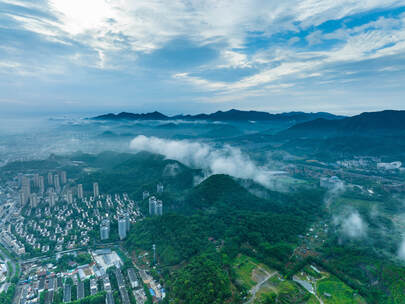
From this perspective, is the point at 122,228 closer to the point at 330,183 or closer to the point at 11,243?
the point at 11,243

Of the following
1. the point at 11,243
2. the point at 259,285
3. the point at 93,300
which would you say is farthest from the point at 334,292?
the point at 11,243

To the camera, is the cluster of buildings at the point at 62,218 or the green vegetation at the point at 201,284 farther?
the cluster of buildings at the point at 62,218

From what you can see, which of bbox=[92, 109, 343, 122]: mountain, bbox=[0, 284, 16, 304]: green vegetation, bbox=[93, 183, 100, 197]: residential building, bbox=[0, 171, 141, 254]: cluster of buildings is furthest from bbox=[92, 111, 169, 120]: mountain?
bbox=[0, 284, 16, 304]: green vegetation

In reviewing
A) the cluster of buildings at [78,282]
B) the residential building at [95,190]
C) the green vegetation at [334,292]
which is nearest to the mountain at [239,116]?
the residential building at [95,190]

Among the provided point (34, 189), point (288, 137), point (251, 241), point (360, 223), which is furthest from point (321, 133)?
point (34, 189)

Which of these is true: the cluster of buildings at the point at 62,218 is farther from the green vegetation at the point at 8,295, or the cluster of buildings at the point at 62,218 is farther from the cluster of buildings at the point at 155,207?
the green vegetation at the point at 8,295

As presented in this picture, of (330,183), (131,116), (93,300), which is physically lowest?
(93,300)

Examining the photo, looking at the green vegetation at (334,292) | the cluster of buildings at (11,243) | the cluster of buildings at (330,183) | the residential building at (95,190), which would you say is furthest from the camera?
the cluster of buildings at (330,183)

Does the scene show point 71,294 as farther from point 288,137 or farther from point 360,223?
point 288,137
